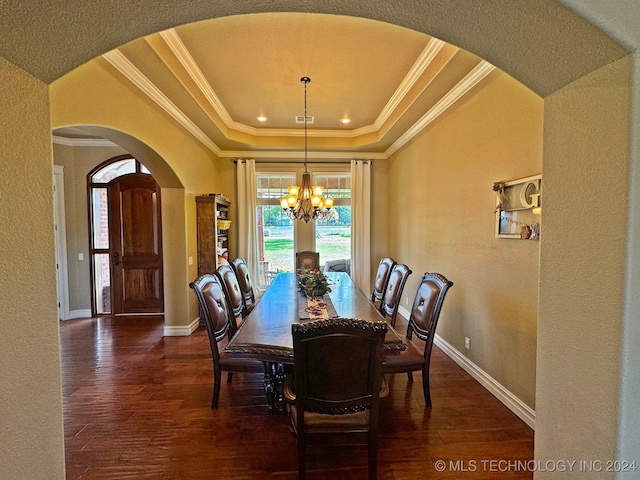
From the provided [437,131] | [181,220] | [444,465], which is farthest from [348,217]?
[444,465]

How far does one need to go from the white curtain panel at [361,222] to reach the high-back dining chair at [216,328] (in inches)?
135

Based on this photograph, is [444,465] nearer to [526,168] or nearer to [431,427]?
[431,427]

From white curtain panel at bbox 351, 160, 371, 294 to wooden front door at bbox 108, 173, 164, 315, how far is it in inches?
135

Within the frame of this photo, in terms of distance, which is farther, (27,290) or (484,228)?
(484,228)

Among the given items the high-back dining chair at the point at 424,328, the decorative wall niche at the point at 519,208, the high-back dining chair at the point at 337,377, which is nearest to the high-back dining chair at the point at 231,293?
the high-back dining chair at the point at 337,377

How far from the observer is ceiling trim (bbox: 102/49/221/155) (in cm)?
250

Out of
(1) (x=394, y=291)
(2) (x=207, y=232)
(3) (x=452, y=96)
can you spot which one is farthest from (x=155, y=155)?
(3) (x=452, y=96)

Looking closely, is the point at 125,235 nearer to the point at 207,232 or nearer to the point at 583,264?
the point at 207,232

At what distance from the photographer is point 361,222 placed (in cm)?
577

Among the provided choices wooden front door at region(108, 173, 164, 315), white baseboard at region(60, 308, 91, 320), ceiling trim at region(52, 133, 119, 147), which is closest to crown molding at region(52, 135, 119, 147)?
ceiling trim at region(52, 133, 119, 147)

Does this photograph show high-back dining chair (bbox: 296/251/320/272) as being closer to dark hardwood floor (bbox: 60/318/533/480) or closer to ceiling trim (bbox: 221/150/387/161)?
ceiling trim (bbox: 221/150/387/161)

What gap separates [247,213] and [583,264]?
5172mm

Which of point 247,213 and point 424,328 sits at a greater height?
point 247,213

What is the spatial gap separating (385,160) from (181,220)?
12.6ft
